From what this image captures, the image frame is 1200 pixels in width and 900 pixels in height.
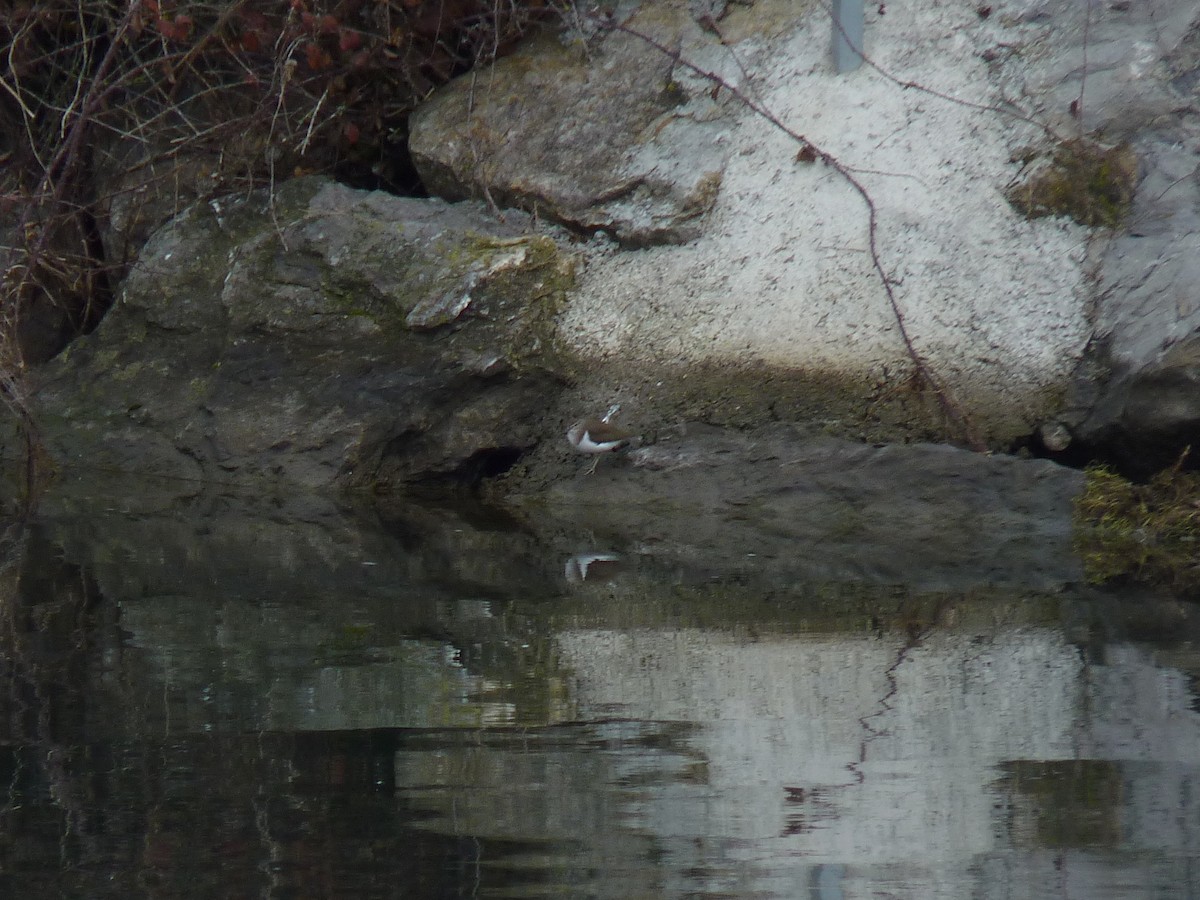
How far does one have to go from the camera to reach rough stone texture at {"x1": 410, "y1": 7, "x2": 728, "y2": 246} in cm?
675

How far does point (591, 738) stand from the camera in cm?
281

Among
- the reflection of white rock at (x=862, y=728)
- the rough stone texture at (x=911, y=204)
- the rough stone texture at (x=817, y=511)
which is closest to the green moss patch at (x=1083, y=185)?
the rough stone texture at (x=911, y=204)

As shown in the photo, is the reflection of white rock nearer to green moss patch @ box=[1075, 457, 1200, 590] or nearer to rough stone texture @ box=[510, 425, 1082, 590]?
rough stone texture @ box=[510, 425, 1082, 590]

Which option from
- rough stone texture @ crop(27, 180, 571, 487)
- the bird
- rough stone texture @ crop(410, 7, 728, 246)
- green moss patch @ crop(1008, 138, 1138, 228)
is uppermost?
rough stone texture @ crop(410, 7, 728, 246)

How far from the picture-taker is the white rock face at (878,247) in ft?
20.6

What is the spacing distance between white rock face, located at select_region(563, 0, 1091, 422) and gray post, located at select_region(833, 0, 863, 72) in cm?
8

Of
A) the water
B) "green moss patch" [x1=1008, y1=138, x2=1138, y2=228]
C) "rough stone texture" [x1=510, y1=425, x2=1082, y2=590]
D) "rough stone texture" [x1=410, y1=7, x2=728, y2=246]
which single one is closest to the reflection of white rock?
the water

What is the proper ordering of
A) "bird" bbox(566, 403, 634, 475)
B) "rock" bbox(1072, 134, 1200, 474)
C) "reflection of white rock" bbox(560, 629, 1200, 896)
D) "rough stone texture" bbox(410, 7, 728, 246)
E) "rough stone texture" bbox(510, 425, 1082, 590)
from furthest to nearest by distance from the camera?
"rough stone texture" bbox(410, 7, 728, 246) → "bird" bbox(566, 403, 634, 475) → "rock" bbox(1072, 134, 1200, 474) → "rough stone texture" bbox(510, 425, 1082, 590) → "reflection of white rock" bbox(560, 629, 1200, 896)

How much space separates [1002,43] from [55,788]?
5.64 meters

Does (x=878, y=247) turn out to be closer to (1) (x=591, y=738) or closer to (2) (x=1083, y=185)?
(2) (x=1083, y=185)

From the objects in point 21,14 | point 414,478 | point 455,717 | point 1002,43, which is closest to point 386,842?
point 455,717

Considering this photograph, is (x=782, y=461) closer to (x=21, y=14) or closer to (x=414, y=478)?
(x=414, y=478)

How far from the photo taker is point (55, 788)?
8.26 ft

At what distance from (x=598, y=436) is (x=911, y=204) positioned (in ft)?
6.08
